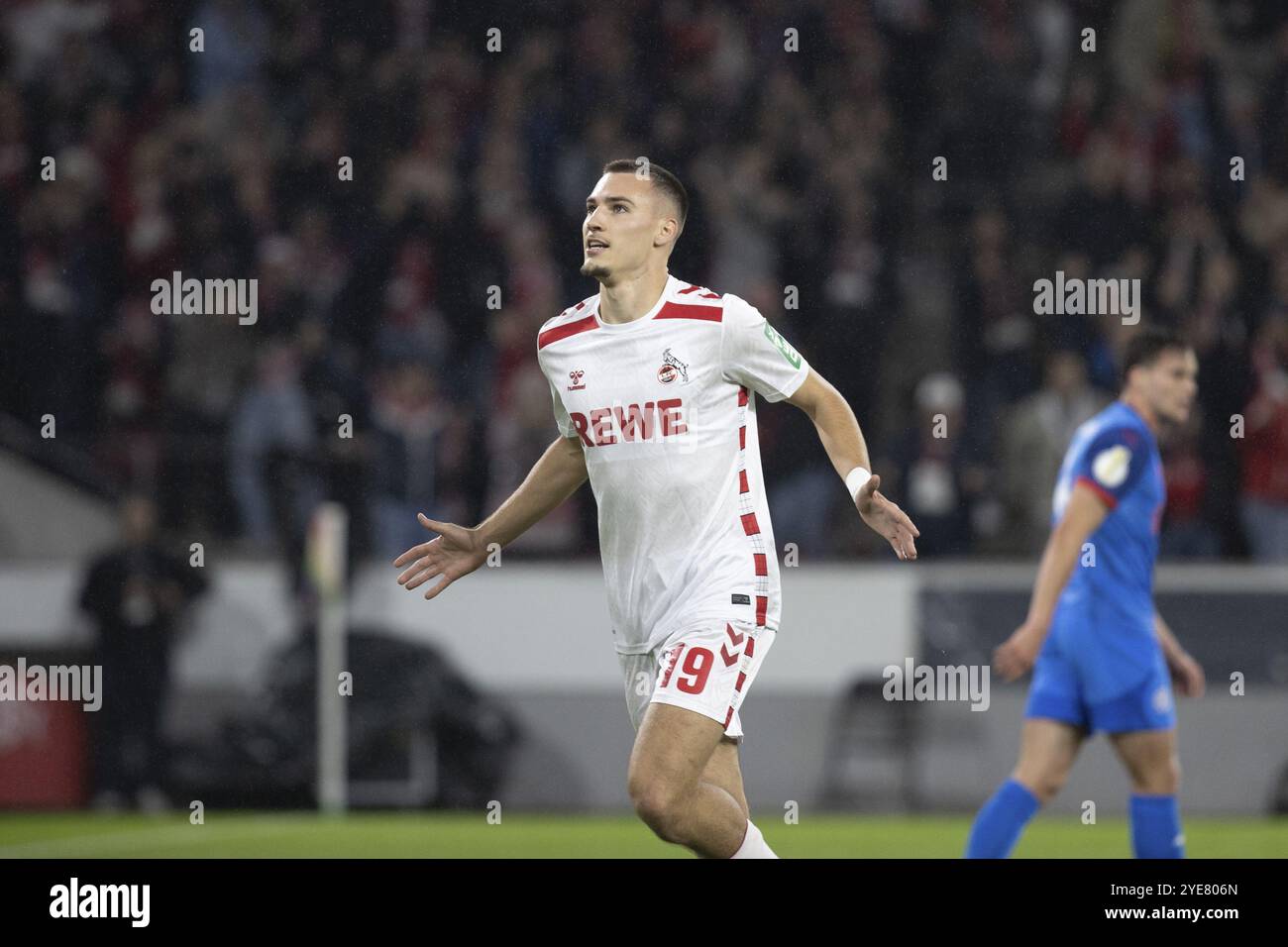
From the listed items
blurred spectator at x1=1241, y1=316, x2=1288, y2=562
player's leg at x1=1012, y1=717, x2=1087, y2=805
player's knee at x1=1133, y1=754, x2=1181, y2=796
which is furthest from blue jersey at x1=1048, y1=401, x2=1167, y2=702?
blurred spectator at x1=1241, y1=316, x2=1288, y2=562

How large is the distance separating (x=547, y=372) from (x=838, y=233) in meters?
8.87

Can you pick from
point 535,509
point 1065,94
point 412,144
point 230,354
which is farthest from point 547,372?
point 1065,94

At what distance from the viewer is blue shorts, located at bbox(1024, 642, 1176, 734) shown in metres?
7.51

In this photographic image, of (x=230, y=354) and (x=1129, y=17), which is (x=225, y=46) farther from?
(x=1129, y=17)

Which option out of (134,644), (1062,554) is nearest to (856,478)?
(1062,554)

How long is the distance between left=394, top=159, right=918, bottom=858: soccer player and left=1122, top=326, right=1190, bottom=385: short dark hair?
6.88 feet

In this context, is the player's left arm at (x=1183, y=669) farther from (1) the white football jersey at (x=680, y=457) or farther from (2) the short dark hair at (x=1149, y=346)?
(1) the white football jersey at (x=680, y=457)

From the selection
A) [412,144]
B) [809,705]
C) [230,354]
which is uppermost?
[412,144]

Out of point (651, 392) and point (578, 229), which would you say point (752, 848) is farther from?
point (578, 229)

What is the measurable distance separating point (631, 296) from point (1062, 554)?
6.95 feet

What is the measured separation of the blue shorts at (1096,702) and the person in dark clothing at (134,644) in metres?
7.36

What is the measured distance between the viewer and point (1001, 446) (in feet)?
43.3

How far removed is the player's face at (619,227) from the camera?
6.25 meters

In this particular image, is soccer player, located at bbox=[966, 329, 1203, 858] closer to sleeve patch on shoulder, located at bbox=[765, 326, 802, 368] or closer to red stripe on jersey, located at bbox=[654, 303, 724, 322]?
sleeve patch on shoulder, located at bbox=[765, 326, 802, 368]
